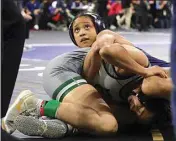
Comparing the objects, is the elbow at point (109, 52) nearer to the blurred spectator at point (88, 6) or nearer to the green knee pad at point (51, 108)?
the green knee pad at point (51, 108)

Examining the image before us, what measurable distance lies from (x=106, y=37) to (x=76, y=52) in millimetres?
372

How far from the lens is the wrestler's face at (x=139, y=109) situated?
3592 millimetres

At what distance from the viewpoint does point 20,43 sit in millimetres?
3020

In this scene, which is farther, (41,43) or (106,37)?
(41,43)

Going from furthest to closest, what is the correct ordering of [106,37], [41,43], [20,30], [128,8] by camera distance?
[128,8] < [41,43] < [106,37] < [20,30]

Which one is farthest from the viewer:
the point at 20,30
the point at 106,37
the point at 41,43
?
the point at 41,43

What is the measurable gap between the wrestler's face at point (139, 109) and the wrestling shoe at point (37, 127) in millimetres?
529

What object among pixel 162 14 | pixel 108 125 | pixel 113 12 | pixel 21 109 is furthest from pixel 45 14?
pixel 108 125

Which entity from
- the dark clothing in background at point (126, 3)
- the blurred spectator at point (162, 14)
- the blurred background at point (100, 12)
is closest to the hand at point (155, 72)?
the blurred background at point (100, 12)

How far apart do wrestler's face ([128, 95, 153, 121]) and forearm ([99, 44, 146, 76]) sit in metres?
0.22

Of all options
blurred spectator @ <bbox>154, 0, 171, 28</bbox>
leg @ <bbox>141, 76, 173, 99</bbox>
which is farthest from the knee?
blurred spectator @ <bbox>154, 0, 171, 28</bbox>

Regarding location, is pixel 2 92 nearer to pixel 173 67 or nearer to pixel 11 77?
pixel 11 77

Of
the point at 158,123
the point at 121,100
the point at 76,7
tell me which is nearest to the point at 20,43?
the point at 121,100

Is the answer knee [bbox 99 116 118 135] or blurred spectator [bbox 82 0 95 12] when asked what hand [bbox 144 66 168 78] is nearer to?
knee [bbox 99 116 118 135]
